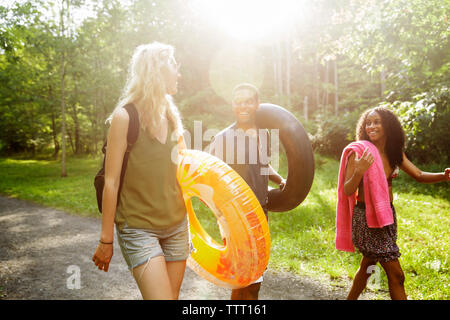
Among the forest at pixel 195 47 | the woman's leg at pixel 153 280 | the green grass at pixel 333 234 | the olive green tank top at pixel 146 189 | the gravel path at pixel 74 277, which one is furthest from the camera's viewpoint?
the forest at pixel 195 47

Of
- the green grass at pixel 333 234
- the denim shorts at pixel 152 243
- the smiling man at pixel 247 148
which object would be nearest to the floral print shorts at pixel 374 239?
the smiling man at pixel 247 148

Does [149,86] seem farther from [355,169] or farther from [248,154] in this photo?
[355,169]

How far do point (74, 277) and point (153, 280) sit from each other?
3361 millimetres

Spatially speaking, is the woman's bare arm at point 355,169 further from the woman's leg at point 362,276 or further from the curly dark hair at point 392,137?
the woman's leg at point 362,276

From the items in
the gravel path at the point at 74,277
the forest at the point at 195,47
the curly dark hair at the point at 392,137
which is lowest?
the gravel path at the point at 74,277

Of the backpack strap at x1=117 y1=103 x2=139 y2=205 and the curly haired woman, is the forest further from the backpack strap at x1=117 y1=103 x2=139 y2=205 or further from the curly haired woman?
the backpack strap at x1=117 y1=103 x2=139 y2=205

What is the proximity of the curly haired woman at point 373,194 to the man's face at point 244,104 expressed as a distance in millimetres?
952

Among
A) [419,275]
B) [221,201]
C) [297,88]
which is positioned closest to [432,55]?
[419,275]

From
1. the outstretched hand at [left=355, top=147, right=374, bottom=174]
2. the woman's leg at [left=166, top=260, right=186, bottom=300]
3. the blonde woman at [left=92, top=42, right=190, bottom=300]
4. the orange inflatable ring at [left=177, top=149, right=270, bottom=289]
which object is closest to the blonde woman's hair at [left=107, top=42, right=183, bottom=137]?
the blonde woman at [left=92, top=42, right=190, bottom=300]

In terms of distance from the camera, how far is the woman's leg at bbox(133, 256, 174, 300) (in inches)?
72.3

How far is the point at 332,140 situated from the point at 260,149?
44.1 ft

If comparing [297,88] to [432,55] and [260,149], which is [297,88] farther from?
[260,149]

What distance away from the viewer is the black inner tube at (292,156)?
311cm

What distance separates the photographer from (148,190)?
6.54 feet
